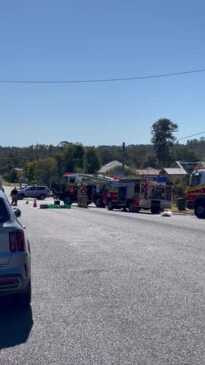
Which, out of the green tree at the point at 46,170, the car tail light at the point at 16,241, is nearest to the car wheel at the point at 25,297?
the car tail light at the point at 16,241

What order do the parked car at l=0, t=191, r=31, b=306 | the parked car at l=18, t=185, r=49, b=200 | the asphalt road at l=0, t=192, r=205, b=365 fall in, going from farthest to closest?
1. the parked car at l=18, t=185, r=49, b=200
2. the parked car at l=0, t=191, r=31, b=306
3. the asphalt road at l=0, t=192, r=205, b=365

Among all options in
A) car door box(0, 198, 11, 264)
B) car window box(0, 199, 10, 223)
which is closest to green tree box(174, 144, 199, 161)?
car window box(0, 199, 10, 223)

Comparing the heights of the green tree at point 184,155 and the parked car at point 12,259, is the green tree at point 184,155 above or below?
above

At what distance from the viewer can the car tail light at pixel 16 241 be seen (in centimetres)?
808

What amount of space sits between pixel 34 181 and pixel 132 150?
38187 millimetres

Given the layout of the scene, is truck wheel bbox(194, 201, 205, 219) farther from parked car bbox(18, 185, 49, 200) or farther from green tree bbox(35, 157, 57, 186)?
green tree bbox(35, 157, 57, 186)

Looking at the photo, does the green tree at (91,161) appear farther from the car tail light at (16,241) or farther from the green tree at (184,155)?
the car tail light at (16,241)

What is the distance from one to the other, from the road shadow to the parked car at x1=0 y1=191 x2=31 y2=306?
310 mm

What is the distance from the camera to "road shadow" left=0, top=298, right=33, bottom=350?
692 centimetres

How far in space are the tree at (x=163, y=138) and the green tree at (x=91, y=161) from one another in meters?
11.8

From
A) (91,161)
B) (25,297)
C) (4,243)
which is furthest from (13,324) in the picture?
(91,161)

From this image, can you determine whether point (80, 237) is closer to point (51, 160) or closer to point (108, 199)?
point (108, 199)

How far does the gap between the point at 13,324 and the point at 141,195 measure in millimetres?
35366

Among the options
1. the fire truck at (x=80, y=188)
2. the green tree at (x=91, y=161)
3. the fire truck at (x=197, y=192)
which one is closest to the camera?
the fire truck at (x=197, y=192)
